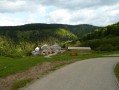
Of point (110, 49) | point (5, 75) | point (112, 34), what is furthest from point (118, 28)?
point (5, 75)

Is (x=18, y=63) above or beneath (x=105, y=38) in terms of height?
above

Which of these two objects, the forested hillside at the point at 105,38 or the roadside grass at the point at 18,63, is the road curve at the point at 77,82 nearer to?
the roadside grass at the point at 18,63

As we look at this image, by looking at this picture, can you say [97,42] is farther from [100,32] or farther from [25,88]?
[25,88]

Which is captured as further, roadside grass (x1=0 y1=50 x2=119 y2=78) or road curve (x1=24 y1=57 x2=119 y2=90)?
roadside grass (x1=0 y1=50 x2=119 y2=78)

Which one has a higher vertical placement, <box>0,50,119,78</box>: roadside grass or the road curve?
the road curve

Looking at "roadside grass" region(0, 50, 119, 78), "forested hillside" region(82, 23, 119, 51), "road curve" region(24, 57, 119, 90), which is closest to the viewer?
"road curve" region(24, 57, 119, 90)

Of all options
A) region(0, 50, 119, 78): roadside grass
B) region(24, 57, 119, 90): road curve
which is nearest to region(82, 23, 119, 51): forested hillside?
region(0, 50, 119, 78): roadside grass

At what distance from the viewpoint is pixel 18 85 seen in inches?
678

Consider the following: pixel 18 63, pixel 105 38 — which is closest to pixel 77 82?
pixel 18 63

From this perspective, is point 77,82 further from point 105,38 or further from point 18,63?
point 105,38

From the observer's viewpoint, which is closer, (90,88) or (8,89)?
(90,88)

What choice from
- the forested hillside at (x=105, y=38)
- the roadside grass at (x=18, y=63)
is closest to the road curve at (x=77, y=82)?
the roadside grass at (x=18, y=63)

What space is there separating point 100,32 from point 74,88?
523 ft

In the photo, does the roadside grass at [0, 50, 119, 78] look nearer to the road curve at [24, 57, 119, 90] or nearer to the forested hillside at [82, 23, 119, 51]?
the road curve at [24, 57, 119, 90]
